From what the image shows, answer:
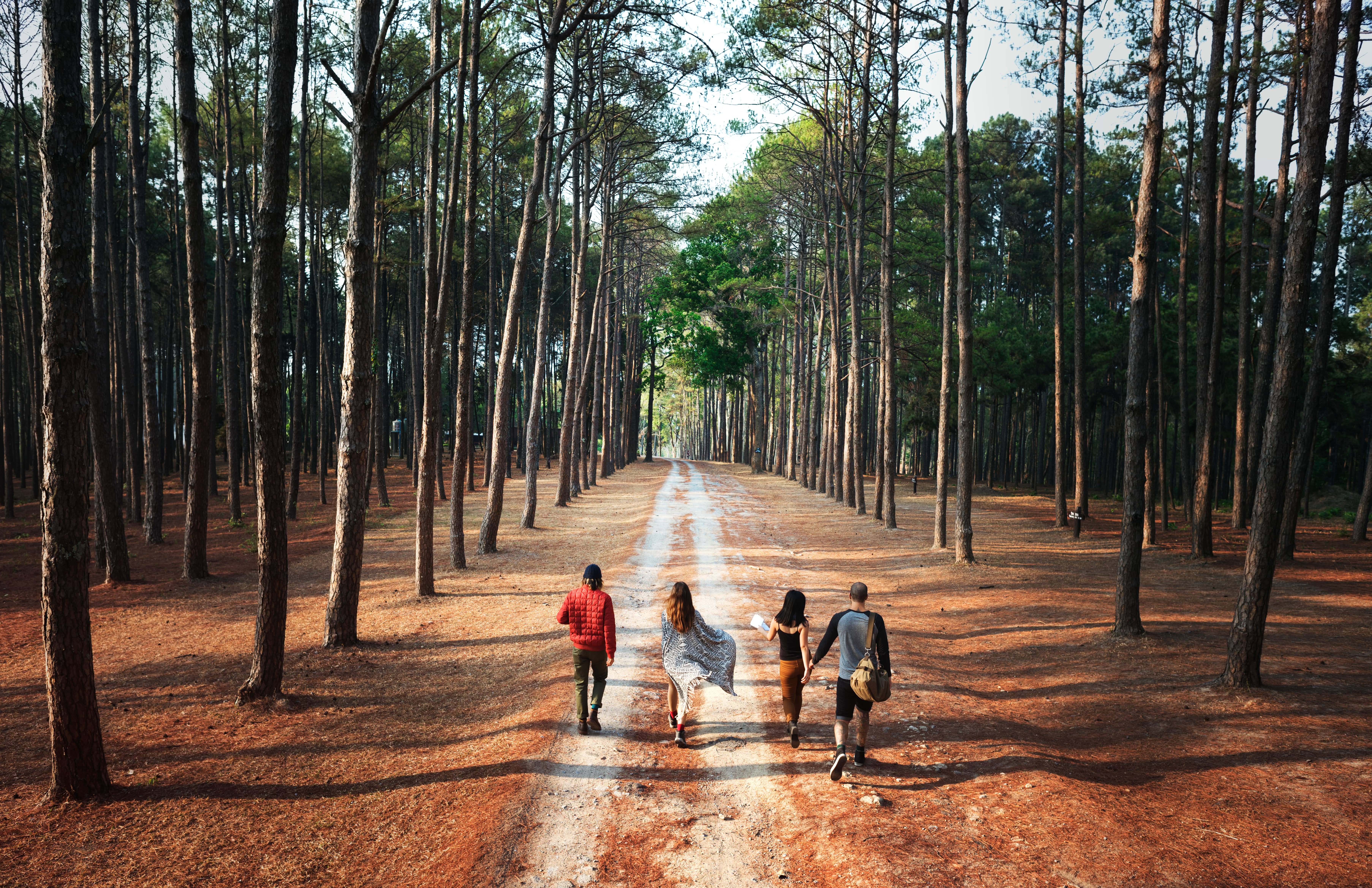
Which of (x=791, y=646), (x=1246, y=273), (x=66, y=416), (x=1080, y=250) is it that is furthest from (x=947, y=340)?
(x=66, y=416)

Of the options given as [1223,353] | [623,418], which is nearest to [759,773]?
[1223,353]

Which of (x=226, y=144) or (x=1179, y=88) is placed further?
(x=226, y=144)

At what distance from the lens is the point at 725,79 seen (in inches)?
773

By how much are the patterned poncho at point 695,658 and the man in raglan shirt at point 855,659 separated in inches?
40.4

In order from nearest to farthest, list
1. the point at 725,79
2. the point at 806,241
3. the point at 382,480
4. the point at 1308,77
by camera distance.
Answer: the point at 1308,77, the point at 725,79, the point at 382,480, the point at 806,241

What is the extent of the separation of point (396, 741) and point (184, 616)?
676 centimetres

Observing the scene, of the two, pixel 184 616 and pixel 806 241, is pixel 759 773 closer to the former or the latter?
pixel 184 616

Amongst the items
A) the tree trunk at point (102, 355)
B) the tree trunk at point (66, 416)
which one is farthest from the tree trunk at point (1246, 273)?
the tree trunk at point (102, 355)

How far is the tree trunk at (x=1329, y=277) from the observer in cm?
1365

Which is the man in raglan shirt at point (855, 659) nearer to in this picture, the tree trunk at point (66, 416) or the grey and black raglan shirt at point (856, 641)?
the grey and black raglan shirt at point (856, 641)

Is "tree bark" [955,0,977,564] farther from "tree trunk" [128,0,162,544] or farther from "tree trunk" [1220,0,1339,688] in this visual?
"tree trunk" [128,0,162,544]

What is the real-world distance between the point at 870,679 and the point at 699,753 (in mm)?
1651

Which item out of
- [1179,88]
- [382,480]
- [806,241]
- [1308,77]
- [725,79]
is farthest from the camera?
[806,241]

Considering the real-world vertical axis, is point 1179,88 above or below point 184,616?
above
